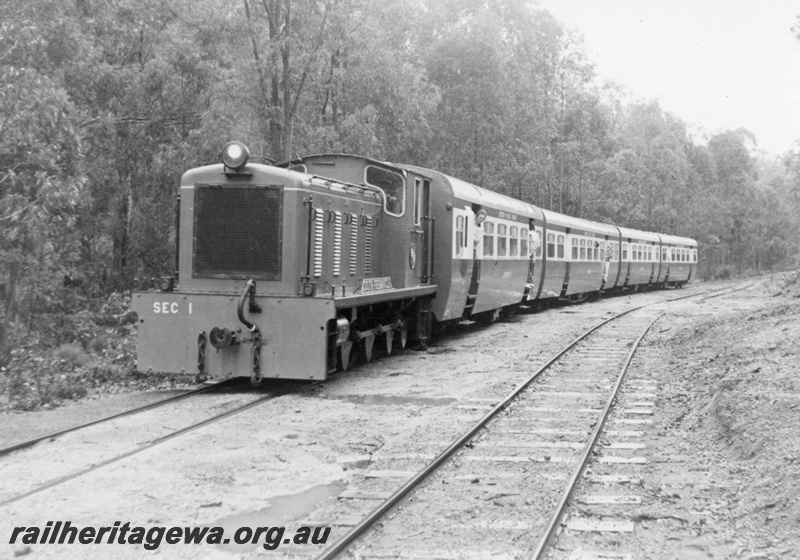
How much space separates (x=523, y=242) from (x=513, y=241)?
1.09m

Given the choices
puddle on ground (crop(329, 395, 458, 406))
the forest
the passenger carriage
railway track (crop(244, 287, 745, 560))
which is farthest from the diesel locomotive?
the passenger carriage

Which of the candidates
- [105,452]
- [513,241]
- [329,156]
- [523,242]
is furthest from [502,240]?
[105,452]

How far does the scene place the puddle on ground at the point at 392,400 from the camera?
8625 mm

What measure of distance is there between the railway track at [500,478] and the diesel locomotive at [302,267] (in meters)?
2.38

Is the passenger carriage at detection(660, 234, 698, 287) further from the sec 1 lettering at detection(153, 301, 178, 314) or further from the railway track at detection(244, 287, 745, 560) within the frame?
the sec 1 lettering at detection(153, 301, 178, 314)

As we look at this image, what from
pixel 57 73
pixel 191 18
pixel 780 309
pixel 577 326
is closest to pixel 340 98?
pixel 191 18

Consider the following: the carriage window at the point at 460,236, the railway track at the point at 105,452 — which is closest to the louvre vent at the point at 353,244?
the railway track at the point at 105,452

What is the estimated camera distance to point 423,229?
12.7 m

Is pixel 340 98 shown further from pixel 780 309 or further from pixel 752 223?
pixel 752 223

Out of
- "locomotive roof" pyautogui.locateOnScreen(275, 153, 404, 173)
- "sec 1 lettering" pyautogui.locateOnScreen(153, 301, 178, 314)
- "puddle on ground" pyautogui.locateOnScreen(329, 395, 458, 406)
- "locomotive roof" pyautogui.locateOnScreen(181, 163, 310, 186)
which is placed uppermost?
"locomotive roof" pyautogui.locateOnScreen(275, 153, 404, 173)

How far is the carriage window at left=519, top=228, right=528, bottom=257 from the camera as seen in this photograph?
63.5 feet

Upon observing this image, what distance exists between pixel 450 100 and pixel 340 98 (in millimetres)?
7480

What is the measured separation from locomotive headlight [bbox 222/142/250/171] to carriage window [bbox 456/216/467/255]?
224 inches

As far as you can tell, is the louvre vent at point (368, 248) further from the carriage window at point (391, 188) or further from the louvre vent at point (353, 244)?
the carriage window at point (391, 188)
